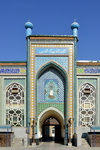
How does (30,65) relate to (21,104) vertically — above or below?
above

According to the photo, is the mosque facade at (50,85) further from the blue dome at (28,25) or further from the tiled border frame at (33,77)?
the blue dome at (28,25)

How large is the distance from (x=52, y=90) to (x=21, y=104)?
102 inches

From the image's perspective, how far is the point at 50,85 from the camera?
20219 millimetres

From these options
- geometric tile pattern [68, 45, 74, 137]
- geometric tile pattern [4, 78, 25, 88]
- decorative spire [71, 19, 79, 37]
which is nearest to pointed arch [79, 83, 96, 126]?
geometric tile pattern [68, 45, 74, 137]

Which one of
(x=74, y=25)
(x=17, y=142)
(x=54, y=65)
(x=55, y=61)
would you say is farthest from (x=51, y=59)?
(x=17, y=142)

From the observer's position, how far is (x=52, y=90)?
20.2m

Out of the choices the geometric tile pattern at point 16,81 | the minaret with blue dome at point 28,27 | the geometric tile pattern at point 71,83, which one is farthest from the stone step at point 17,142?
the minaret with blue dome at point 28,27

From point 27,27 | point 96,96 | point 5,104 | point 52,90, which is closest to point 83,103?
point 96,96

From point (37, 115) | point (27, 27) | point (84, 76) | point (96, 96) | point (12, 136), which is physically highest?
point (27, 27)

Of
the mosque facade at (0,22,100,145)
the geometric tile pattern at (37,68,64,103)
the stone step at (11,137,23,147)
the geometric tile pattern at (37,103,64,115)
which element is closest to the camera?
the stone step at (11,137,23,147)

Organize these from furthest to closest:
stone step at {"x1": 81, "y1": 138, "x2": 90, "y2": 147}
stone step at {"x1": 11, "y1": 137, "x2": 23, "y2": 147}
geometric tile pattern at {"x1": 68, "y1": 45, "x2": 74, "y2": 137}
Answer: geometric tile pattern at {"x1": 68, "y1": 45, "x2": 74, "y2": 137} < stone step at {"x1": 11, "y1": 137, "x2": 23, "y2": 147} < stone step at {"x1": 81, "y1": 138, "x2": 90, "y2": 147}

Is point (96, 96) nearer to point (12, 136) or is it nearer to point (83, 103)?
point (83, 103)

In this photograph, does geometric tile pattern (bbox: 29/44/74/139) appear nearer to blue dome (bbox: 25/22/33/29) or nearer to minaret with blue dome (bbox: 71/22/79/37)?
minaret with blue dome (bbox: 71/22/79/37)

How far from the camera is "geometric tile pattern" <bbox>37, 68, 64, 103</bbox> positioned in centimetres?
2014
